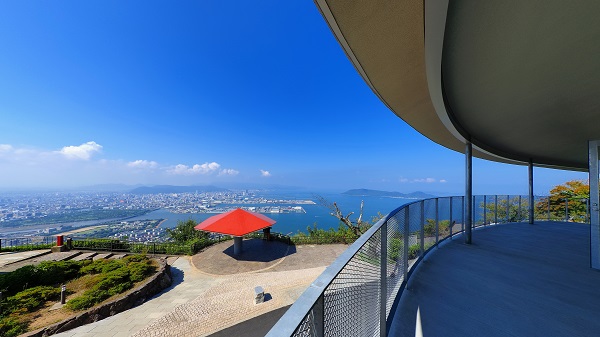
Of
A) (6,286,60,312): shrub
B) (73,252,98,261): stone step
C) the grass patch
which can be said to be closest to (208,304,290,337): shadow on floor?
the grass patch

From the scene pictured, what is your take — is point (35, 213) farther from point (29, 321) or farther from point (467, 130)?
point (467, 130)

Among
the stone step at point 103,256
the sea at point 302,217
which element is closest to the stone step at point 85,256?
the stone step at point 103,256

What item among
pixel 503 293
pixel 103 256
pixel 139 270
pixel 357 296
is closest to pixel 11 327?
pixel 139 270

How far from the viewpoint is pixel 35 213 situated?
55719 millimetres

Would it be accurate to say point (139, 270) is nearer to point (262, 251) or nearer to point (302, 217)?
point (262, 251)

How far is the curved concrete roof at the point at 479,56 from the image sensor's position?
187 cm

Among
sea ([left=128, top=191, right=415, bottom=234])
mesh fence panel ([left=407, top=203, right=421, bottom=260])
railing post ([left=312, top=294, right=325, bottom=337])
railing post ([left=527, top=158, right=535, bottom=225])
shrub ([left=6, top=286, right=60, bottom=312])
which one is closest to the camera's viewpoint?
railing post ([left=312, top=294, right=325, bottom=337])

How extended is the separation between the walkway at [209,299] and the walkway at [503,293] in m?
4.64

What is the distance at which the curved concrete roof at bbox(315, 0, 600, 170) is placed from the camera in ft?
6.14

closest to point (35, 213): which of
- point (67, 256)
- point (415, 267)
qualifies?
point (67, 256)

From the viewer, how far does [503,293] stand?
2.98 meters

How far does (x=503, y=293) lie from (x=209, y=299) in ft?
24.8

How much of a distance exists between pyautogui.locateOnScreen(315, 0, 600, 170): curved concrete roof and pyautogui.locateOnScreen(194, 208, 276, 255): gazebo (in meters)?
9.17

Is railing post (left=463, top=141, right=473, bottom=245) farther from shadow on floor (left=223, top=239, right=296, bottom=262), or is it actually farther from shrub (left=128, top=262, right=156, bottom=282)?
shrub (left=128, top=262, right=156, bottom=282)
